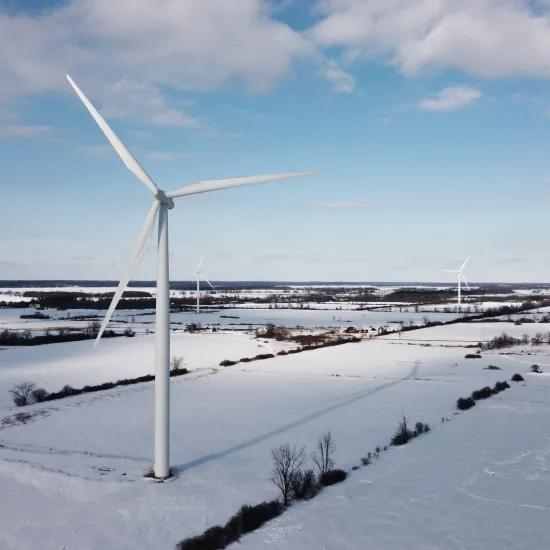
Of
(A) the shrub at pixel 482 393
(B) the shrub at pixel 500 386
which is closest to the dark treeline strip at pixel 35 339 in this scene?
(A) the shrub at pixel 482 393

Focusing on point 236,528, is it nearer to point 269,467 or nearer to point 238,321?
point 269,467

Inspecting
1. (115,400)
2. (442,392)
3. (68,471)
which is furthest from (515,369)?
(68,471)

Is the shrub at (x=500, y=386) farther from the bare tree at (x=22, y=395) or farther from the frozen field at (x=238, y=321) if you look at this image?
the frozen field at (x=238, y=321)

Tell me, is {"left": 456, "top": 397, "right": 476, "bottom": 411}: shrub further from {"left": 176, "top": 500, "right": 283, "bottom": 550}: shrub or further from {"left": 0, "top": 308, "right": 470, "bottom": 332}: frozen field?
{"left": 0, "top": 308, "right": 470, "bottom": 332}: frozen field

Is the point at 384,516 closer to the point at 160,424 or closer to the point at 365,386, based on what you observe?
the point at 160,424

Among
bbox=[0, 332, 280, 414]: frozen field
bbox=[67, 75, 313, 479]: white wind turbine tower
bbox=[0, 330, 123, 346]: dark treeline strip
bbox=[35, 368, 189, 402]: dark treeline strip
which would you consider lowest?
bbox=[0, 332, 280, 414]: frozen field

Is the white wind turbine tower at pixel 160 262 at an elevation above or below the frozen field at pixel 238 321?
above

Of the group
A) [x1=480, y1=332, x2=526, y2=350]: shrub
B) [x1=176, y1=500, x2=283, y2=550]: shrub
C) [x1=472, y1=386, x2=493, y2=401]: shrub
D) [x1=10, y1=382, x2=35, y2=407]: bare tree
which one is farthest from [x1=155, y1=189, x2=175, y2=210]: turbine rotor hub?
[x1=480, y1=332, x2=526, y2=350]: shrub
